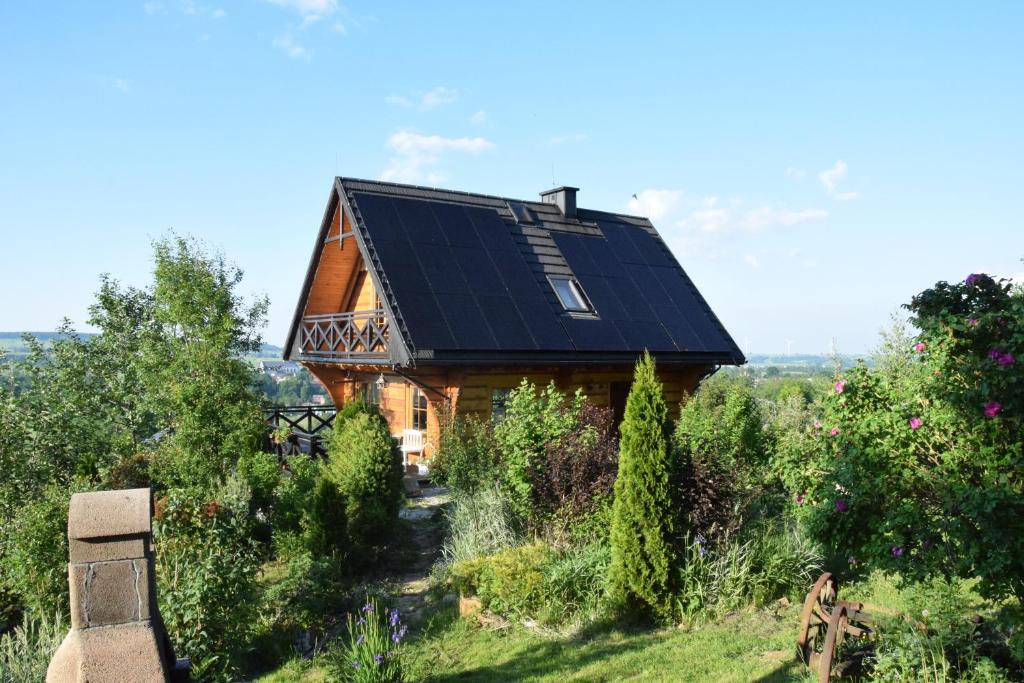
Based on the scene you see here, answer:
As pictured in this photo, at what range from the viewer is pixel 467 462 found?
33.7ft

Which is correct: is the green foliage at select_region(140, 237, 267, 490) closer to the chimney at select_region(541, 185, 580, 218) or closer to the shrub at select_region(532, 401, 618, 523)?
the shrub at select_region(532, 401, 618, 523)

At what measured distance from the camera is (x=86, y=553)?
3.38 m

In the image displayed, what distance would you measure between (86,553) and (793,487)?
186 inches

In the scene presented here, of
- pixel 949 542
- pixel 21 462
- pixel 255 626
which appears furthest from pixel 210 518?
pixel 949 542

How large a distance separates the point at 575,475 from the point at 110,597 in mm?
5824

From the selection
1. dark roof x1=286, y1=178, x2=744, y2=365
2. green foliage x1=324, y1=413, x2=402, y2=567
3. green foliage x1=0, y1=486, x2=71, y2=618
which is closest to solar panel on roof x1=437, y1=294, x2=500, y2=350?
dark roof x1=286, y1=178, x2=744, y2=365

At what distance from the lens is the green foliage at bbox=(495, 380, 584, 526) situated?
8992mm

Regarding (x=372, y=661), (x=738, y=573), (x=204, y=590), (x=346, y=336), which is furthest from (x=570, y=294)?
(x=372, y=661)

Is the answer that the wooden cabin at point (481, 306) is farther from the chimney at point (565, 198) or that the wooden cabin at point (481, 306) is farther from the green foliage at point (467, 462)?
the green foliage at point (467, 462)

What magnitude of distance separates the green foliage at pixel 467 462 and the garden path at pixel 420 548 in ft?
1.93

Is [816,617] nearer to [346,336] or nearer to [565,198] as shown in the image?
[346,336]

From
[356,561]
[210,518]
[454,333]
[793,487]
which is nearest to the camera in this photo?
[793,487]

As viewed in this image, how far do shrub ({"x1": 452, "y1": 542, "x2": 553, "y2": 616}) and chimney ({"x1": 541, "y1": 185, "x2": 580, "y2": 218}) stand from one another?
39.4 ft

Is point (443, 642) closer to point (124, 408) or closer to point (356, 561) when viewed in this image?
point (356, 561)
